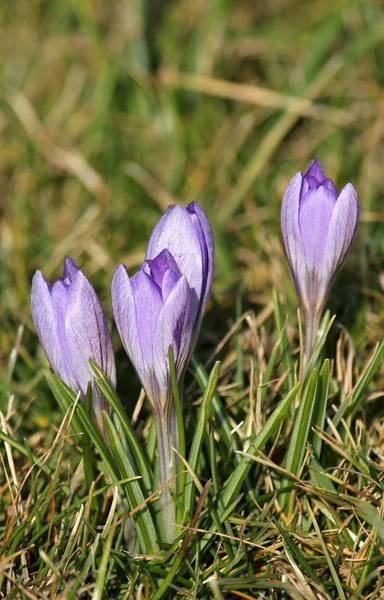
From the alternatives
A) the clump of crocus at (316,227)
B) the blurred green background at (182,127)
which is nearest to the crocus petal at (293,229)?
the clump of crocus at (316,227)

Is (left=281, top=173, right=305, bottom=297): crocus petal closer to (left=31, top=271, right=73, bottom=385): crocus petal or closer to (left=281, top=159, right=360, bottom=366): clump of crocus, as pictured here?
(left=281, top=159, right=360, bottom=366): clump of crocus

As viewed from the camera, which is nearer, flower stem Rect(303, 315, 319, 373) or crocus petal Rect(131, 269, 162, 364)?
crocus petal Rect(131, 269, 162, 364)

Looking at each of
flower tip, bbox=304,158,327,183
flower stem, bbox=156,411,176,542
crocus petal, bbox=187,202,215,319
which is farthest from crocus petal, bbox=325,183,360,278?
flower stem, bbox=156,411,176,542

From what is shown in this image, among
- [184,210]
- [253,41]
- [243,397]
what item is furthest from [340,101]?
[184,210]

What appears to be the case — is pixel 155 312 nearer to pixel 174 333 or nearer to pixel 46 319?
pixel 174 333

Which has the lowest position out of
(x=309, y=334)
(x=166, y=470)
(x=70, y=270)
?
(x=166, y=470)

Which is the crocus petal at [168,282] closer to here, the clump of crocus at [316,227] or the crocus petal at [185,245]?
the crocus petal at [185,245]

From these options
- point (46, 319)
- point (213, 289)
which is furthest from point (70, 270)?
point (213, 289)
